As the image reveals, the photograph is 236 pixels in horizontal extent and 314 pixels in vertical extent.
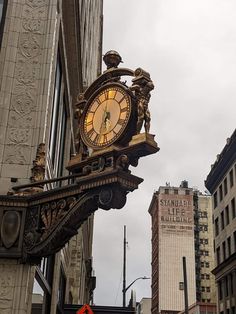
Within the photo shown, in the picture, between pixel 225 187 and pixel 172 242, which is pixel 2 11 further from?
pixel 172 242

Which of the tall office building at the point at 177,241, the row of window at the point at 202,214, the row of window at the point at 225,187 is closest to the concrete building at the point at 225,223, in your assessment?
the row of window at the point at 225,187

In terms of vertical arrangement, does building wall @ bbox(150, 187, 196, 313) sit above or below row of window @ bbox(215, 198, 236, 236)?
above

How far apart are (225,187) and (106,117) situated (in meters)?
56.8

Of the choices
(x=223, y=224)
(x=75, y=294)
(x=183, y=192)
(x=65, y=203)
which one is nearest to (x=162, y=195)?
(x=183, y=192)

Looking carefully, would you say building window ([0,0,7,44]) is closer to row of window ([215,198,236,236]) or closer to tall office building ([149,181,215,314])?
row of window ([215,198,236,236])

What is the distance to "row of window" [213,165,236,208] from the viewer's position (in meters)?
59.6

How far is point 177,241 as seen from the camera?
436 feet

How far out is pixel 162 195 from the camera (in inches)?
5310

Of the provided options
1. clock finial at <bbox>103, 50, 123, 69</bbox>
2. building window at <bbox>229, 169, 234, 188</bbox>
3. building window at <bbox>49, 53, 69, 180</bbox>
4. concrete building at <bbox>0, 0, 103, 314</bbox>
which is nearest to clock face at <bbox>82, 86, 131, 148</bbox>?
clock finial at <bbox>103, 50, 123, 69</bbox>

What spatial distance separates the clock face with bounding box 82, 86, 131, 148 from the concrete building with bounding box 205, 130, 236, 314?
4992cm

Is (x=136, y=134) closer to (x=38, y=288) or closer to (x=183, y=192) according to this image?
(x=38, y=288)

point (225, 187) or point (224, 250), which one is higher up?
point (225, 187)

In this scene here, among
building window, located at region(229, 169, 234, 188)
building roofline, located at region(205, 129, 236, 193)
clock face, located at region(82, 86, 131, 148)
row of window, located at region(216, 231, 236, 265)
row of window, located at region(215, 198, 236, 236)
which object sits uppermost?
building roofline, located at region(205, 129, 236, 193)

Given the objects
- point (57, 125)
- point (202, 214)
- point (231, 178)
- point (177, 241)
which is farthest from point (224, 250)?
point (202, 214)
